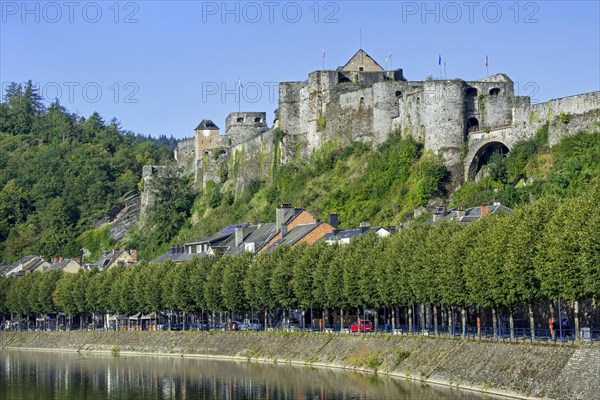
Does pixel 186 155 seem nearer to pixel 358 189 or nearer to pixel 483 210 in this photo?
pixel 358 189

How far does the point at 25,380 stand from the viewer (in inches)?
3595

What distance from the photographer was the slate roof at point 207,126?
601 feet

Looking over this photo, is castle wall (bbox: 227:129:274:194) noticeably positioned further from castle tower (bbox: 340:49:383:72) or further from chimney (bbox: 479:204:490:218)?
chimney (bbox: 479:204:490:218)

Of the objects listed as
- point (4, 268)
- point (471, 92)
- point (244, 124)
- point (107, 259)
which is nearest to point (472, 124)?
point (471, 92)

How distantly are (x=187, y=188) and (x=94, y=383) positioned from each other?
90485 millimetres

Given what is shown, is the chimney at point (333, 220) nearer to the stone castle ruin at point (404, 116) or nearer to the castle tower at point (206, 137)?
the stone castle ruin at point (404, 116)

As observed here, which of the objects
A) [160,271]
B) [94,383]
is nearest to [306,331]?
[94,383]

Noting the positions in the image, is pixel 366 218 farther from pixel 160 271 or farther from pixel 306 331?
pixel 306 331

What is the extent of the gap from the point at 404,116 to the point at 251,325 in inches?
1368

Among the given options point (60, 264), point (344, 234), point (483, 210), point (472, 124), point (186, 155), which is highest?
point (186, 155)

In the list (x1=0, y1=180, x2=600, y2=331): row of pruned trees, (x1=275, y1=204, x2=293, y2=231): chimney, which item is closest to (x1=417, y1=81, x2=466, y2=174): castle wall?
(x1=275, y1=204, x2=293, y2=231): chimney

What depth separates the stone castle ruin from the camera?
11819cm

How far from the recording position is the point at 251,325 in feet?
349

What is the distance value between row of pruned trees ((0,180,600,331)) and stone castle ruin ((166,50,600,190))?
2593cm
